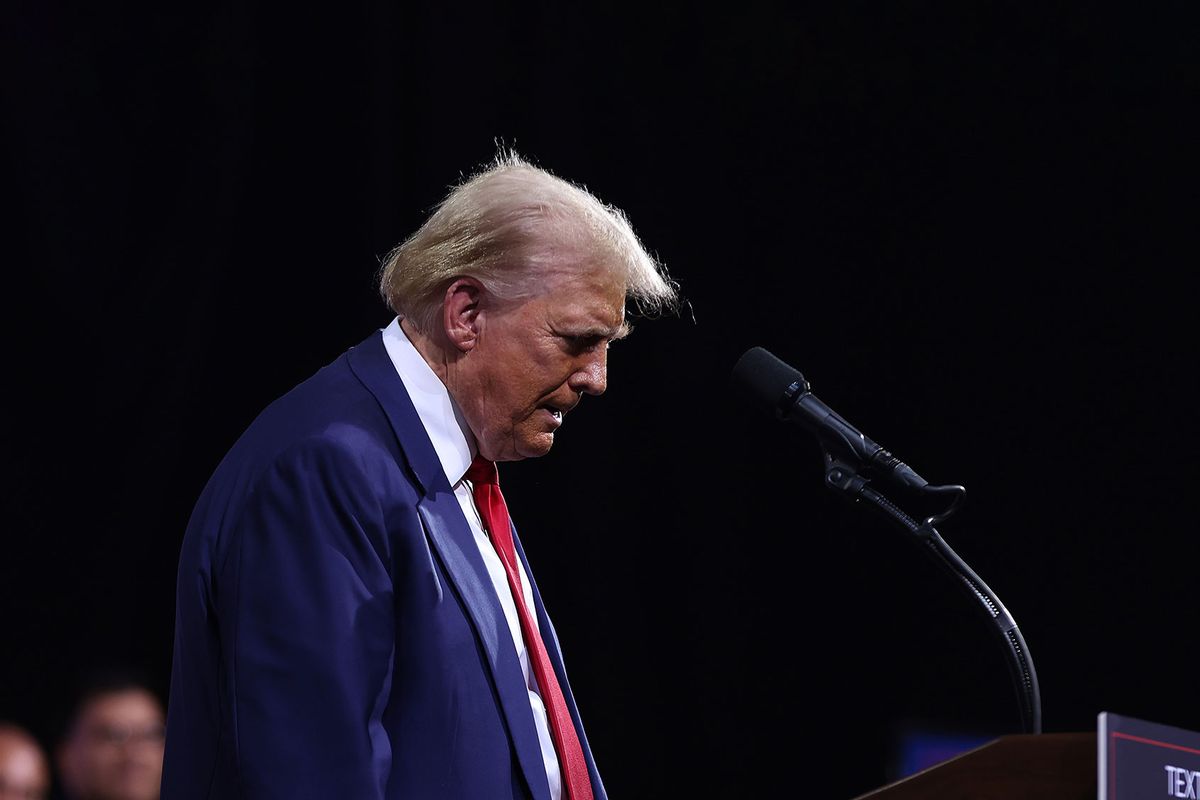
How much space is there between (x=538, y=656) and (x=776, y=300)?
63.4 inches

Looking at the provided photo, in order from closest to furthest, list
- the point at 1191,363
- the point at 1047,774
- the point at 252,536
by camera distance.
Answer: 1. the point at 1047,774
2. the point at 252,536
3. the point at 1191,363

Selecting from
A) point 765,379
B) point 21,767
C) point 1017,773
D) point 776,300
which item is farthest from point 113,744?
point 1017,773

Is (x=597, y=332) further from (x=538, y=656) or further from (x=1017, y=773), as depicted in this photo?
(x=1017, y=773)

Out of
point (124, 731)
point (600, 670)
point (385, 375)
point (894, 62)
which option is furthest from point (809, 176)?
point (124, 731)

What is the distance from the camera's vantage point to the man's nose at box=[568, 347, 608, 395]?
5.95 ft

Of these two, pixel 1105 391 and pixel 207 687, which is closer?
pixel 207 687

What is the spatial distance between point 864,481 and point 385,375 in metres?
0.62

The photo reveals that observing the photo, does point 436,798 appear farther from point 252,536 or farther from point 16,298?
point 16,298

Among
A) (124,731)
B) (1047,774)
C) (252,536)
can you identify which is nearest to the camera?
(1047,774)

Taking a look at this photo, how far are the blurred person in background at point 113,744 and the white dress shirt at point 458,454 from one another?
3.99ft

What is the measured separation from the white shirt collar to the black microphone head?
370mm

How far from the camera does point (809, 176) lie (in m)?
3.16

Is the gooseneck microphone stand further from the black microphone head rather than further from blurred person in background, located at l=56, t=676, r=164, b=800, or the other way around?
blurred person in background, located at l=56, t=676, r=164, b=800

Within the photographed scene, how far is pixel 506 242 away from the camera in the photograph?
5.78 ft
